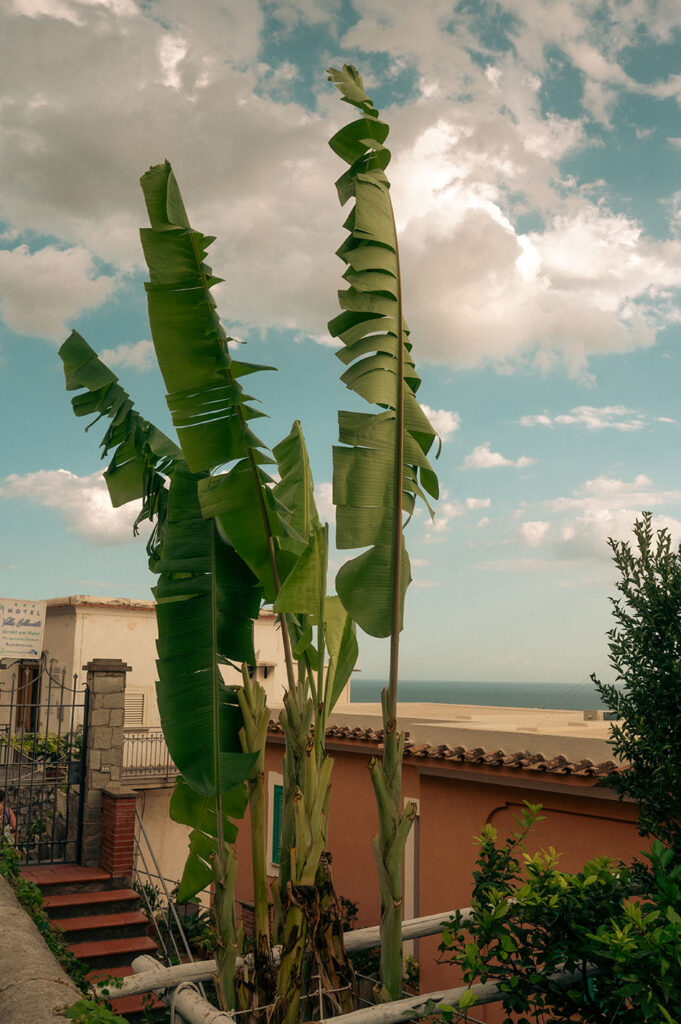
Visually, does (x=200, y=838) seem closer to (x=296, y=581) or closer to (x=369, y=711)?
(x=296, y=581)

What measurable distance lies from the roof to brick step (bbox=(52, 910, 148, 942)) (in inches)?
113

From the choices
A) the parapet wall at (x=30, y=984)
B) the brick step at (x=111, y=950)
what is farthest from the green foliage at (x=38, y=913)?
the parapet wall at (x=30, y=984)

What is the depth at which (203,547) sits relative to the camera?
17.2ft

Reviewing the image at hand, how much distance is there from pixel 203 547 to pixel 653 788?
313 centimetres

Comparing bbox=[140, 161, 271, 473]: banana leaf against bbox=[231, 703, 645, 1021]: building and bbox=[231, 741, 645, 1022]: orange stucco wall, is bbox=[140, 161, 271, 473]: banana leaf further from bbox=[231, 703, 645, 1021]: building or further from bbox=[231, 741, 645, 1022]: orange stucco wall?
bbox=[231, 741, 645, 1022]: orange stucco wall

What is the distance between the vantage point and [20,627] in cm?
1188

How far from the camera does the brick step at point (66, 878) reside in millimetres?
9703

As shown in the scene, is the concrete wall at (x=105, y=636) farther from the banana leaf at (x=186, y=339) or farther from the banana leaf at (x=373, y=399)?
the banana leaf at (x=373, y=399)

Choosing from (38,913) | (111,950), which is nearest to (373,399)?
(38,913)

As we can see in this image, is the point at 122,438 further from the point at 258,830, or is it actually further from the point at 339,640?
the point at 258,830

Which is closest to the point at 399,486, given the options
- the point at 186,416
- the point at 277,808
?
the point at 186,416

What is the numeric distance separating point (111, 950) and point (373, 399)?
25.5ft

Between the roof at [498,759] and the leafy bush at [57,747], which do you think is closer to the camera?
the roof at [498,759]

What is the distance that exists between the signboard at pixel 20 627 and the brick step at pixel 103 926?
3.93 m
